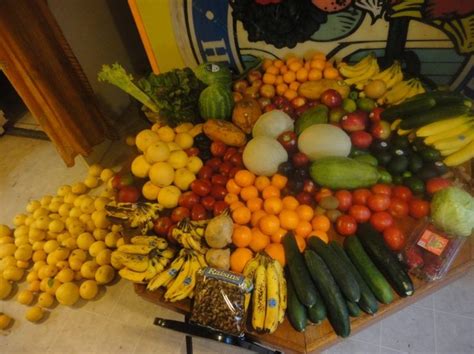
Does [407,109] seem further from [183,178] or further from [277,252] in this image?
[183,178]

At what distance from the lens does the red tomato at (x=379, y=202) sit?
1295mm

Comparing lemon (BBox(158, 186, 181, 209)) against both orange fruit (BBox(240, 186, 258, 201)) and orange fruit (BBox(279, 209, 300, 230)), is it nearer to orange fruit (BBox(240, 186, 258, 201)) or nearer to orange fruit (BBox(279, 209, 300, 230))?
orange fruit (BBox(240, 186, 258, 201))

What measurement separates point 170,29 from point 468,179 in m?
1.75

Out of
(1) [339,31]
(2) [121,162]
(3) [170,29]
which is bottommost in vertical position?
(2) [121,162]

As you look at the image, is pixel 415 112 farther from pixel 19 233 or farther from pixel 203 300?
pixel 19 233

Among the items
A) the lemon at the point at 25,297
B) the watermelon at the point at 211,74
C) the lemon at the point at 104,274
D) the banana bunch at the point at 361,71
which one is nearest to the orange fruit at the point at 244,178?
the watermelon at the point at 211,74

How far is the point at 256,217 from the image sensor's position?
134 cm

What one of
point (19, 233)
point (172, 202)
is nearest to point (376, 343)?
point (172, 202)

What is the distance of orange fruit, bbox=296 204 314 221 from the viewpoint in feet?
4.30

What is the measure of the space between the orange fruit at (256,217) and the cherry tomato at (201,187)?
0.26 meters

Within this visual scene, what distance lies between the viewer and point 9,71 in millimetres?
1898

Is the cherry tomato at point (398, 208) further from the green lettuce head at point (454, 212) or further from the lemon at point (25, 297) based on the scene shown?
the lemon at point (25, 297)

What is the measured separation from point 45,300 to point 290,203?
159cm

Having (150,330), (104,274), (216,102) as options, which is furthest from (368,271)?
(104,274)
